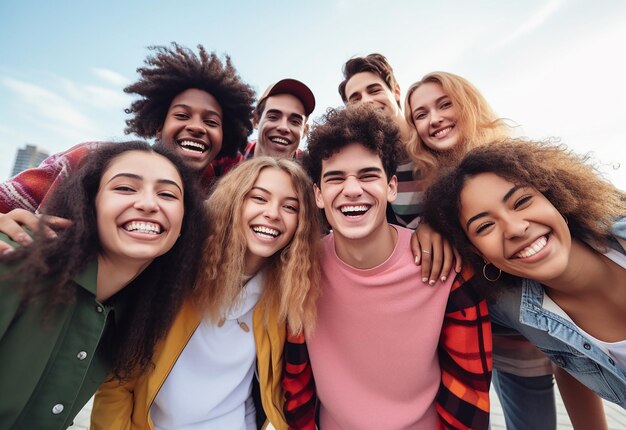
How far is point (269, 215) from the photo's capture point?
2418 mm

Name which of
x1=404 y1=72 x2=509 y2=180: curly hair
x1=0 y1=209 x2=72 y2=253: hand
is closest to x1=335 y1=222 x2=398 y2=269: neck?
x1=404 y1=72 x2=509 y2=180: curly hair

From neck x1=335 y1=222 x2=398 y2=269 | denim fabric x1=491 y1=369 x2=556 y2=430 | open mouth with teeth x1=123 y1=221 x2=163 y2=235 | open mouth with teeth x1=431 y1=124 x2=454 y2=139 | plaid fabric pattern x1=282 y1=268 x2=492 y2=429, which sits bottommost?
denim fabric x1=491 y1=369 x2=556 y2=430

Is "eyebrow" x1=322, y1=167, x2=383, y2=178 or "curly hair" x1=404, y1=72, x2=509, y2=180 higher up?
"curly hair" x1=404, y1=72, x2=509, y2=180

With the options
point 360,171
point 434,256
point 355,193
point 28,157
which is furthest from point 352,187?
point 28,157

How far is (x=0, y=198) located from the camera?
2299 millimetres

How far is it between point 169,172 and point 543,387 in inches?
157

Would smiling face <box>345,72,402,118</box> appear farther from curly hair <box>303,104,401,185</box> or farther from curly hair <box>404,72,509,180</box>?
curly hair <box>303,104,401,185</box>

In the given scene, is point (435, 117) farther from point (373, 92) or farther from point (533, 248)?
point (533, 248)

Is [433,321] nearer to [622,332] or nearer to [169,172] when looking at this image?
[622,332]

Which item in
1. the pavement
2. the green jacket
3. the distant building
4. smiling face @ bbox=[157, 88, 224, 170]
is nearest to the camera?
the green jacket

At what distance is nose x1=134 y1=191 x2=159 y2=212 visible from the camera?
186 centimetres

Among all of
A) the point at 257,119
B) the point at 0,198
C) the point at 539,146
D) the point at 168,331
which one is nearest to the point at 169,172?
the point at 168,331

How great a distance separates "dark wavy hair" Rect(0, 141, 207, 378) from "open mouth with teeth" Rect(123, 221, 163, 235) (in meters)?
0.20

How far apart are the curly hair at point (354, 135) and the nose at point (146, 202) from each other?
1332mm
